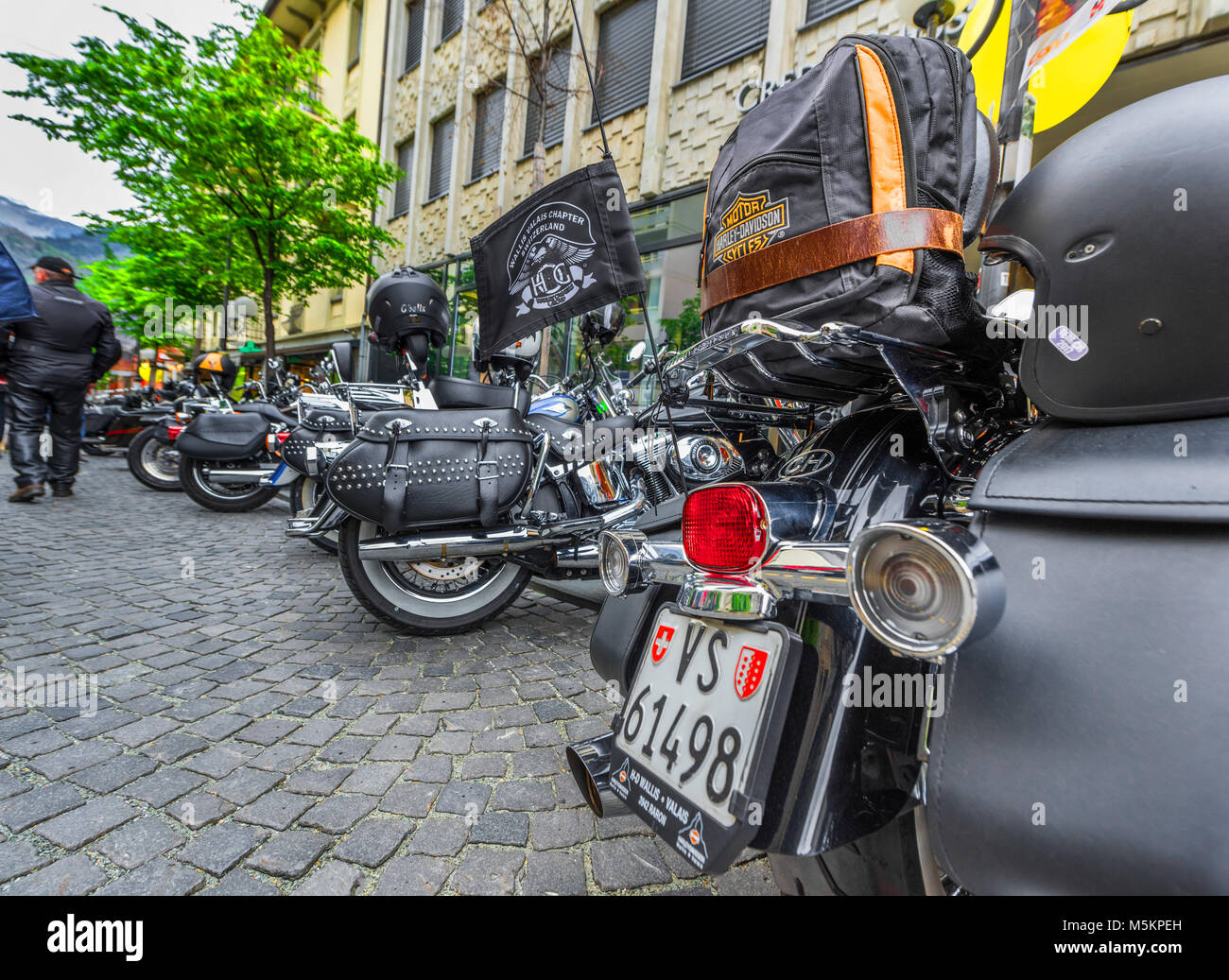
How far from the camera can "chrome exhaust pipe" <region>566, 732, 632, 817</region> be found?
109cm

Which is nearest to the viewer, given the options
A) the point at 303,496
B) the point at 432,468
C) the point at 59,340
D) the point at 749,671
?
the point at 749,671

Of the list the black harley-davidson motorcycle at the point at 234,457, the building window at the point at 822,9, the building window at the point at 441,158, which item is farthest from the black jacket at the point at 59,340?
the building window at the point at 441,158

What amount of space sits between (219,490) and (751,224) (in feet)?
20.2

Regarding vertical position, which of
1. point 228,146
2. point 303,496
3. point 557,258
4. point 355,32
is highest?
point 355,32

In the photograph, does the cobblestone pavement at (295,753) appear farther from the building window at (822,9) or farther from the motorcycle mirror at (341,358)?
the building window at (822,9)

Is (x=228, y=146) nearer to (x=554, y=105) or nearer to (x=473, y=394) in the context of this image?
(x=554, y=105)

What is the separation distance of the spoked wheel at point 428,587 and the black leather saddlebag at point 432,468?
32 cm

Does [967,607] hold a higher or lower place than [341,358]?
lower

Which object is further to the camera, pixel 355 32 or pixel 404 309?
pixel 355 32

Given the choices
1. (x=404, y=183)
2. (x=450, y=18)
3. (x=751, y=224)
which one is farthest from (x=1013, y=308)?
(x=404, y=183)

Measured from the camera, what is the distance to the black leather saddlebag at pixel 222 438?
543cm

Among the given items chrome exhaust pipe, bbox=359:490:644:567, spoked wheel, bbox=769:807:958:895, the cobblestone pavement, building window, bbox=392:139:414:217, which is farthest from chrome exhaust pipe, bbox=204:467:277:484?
building window, bbox=392:139:414:217

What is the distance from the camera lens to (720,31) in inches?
315

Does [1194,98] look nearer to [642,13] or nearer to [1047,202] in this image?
[1047,202]
